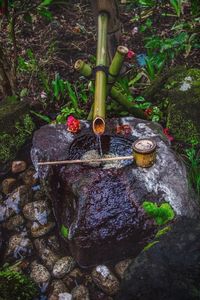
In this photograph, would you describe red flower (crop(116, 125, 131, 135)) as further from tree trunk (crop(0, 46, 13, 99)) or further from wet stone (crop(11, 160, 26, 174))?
tree trunk (crop(0, 46, 13, 99))

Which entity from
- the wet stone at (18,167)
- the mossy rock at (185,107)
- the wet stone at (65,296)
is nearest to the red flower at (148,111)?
the mossy rock at (185,107)

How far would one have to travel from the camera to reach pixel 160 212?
265cm

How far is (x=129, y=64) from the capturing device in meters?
4.58

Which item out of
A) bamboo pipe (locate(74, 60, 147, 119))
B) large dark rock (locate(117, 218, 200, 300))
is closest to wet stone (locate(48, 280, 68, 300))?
large dark rock (locate(117, 218, 200, 300))

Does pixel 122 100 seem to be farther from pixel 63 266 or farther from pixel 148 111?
pixel 63 266

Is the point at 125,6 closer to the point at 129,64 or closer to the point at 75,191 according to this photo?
the point at 129,64

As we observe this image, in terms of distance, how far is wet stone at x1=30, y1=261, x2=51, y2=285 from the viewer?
287 centimetres

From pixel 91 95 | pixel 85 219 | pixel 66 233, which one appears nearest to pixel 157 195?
pixel 85 219

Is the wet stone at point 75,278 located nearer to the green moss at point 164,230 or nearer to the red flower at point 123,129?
the green moss at point 164,230

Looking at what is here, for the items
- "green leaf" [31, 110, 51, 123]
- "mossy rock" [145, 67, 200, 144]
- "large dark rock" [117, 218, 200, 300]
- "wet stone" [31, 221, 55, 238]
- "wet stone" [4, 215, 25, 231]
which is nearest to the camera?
"large dark rock" [117, 218, 200, 300]

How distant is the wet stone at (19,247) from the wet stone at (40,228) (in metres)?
0.08

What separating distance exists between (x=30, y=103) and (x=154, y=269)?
277 centimetres

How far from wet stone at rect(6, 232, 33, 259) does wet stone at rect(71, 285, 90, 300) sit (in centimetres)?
55

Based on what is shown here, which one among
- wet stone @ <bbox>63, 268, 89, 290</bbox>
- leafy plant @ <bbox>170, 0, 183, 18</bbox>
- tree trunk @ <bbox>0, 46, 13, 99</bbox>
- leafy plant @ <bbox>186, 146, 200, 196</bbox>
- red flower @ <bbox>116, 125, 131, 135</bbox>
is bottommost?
wet stone @ <bbox>63, 268, 89, 290</bbox>
